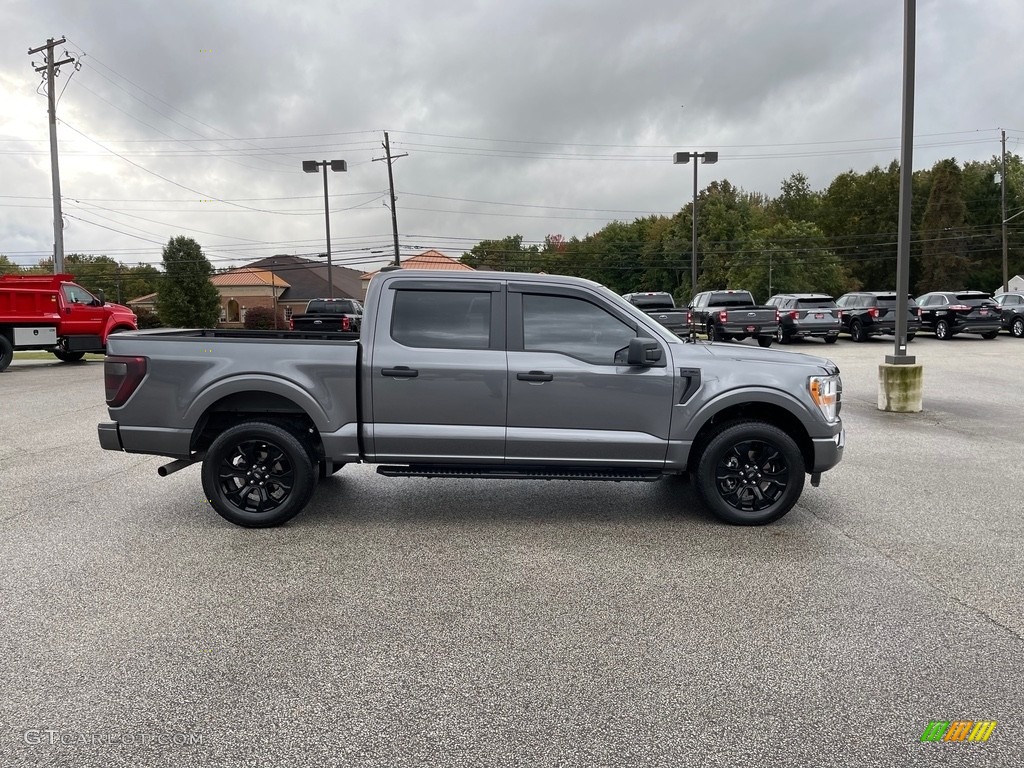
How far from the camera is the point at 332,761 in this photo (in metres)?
2.79

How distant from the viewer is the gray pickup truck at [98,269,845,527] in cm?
558

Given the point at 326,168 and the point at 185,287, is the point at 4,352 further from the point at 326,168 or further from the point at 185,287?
the point at 185,287

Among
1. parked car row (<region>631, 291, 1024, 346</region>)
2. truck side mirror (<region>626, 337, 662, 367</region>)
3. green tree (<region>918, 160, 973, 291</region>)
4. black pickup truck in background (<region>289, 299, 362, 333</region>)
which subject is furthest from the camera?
green tree (<region>918, 160, 973, 291</region>)

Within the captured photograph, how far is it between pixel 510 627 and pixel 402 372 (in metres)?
2.26

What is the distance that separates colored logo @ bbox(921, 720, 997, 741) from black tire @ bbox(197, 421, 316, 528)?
13.8 feet

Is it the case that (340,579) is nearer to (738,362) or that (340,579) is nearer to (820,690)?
(820,690)

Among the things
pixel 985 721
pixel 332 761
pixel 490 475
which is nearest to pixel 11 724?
pixel 332 761

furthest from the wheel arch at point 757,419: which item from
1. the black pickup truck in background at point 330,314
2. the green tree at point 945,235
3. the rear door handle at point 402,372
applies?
the green tree at point 945,235

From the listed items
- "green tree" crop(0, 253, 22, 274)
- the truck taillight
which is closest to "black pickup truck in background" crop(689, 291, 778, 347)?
the truck taillight

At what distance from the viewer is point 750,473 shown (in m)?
5.74

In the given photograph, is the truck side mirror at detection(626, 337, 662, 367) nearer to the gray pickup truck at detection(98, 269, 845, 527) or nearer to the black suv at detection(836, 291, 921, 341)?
the gray pickup truck at detection(98, 269, 845, 527)

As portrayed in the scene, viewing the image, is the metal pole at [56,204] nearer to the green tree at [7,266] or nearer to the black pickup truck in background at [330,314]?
the black pickup truck in background at [330,314]

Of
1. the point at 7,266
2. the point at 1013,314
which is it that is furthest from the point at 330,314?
the point at 7,266

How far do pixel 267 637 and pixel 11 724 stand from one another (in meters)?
1.13
